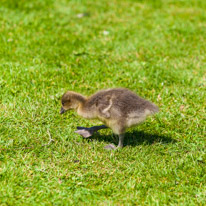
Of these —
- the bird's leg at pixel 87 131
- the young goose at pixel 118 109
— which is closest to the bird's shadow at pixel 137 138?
the bird's leg at pixel 87 131

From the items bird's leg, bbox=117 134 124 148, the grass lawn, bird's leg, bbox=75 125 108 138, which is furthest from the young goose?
the grass lawn

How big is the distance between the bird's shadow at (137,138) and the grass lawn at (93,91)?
21 millimetres

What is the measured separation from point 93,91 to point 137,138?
145 cm

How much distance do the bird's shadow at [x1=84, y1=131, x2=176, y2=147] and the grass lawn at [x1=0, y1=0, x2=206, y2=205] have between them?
0.02 meters

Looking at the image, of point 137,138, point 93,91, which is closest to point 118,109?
point 137,138

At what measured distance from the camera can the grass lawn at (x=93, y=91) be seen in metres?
4.04

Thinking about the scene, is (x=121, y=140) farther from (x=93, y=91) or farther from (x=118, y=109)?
(x=93, y=91)

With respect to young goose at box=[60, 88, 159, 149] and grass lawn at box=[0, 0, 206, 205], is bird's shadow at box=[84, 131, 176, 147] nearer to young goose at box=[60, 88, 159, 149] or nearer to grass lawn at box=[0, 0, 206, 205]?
grass lawn at box=[0, 0, 206, 205]

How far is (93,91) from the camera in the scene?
6129 mm

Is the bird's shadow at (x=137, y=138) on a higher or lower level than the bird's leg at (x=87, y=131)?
lower

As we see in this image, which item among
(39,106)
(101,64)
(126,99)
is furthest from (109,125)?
(101,64)

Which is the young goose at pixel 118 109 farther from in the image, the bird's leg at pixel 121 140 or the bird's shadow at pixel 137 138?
the bird's shadow at pixel 137 138

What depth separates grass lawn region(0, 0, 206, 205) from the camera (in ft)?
13.3

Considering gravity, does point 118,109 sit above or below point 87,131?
above
